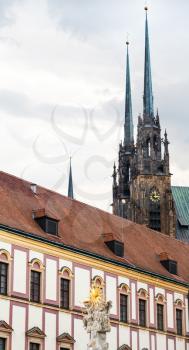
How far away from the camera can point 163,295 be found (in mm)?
67875

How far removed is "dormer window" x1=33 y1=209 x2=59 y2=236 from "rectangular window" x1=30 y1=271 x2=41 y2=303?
3666 mm

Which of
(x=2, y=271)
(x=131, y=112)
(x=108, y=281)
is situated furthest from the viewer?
(x=131, y=112)

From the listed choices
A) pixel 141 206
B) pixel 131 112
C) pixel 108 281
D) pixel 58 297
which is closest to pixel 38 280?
pixel 58 297

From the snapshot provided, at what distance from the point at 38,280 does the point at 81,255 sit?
4.92 meters

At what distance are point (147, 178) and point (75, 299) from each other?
7496 centimetres

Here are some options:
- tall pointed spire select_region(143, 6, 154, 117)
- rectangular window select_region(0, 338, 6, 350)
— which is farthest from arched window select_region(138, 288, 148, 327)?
tall pointed spire select_region(143, 6, 154, 117)

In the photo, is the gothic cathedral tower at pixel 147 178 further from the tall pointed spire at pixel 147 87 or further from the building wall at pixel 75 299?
the building wall at pixel 75 299

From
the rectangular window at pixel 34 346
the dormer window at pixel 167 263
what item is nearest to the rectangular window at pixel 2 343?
the rectangular window at pixel 34 346

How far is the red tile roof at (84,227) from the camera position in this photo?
57.6 m

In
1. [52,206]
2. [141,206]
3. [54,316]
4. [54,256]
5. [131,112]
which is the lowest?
[54,316]

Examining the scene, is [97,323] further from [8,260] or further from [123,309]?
[123,309]

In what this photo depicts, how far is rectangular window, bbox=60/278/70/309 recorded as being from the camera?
57.3 m

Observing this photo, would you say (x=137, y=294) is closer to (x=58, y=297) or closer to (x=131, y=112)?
(x=58, y=297)

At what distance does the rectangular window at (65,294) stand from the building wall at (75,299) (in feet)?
1.20
